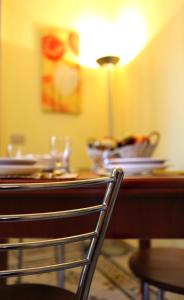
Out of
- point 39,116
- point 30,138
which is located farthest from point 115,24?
point 30,138

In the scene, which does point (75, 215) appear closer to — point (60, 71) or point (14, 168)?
point (14, 168)

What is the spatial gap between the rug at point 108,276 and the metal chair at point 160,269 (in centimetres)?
49

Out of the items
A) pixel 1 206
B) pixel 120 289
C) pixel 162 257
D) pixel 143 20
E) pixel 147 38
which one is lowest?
pixel 120 289

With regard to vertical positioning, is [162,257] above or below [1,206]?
below

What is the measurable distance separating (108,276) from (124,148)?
36.9 inches

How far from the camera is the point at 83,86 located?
254 cm

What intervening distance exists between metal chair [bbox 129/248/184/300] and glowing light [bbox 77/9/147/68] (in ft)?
4.27

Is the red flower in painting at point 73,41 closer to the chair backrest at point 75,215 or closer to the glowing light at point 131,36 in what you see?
the glowing light at point 131,36

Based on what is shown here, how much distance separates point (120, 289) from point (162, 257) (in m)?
0.65

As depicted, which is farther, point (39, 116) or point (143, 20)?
point (39, 116)

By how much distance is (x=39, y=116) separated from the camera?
240 centimetres

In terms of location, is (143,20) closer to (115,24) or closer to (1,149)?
(115,24)

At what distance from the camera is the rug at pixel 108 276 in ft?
4.97

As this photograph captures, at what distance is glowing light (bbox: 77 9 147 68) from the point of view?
2.00 m
